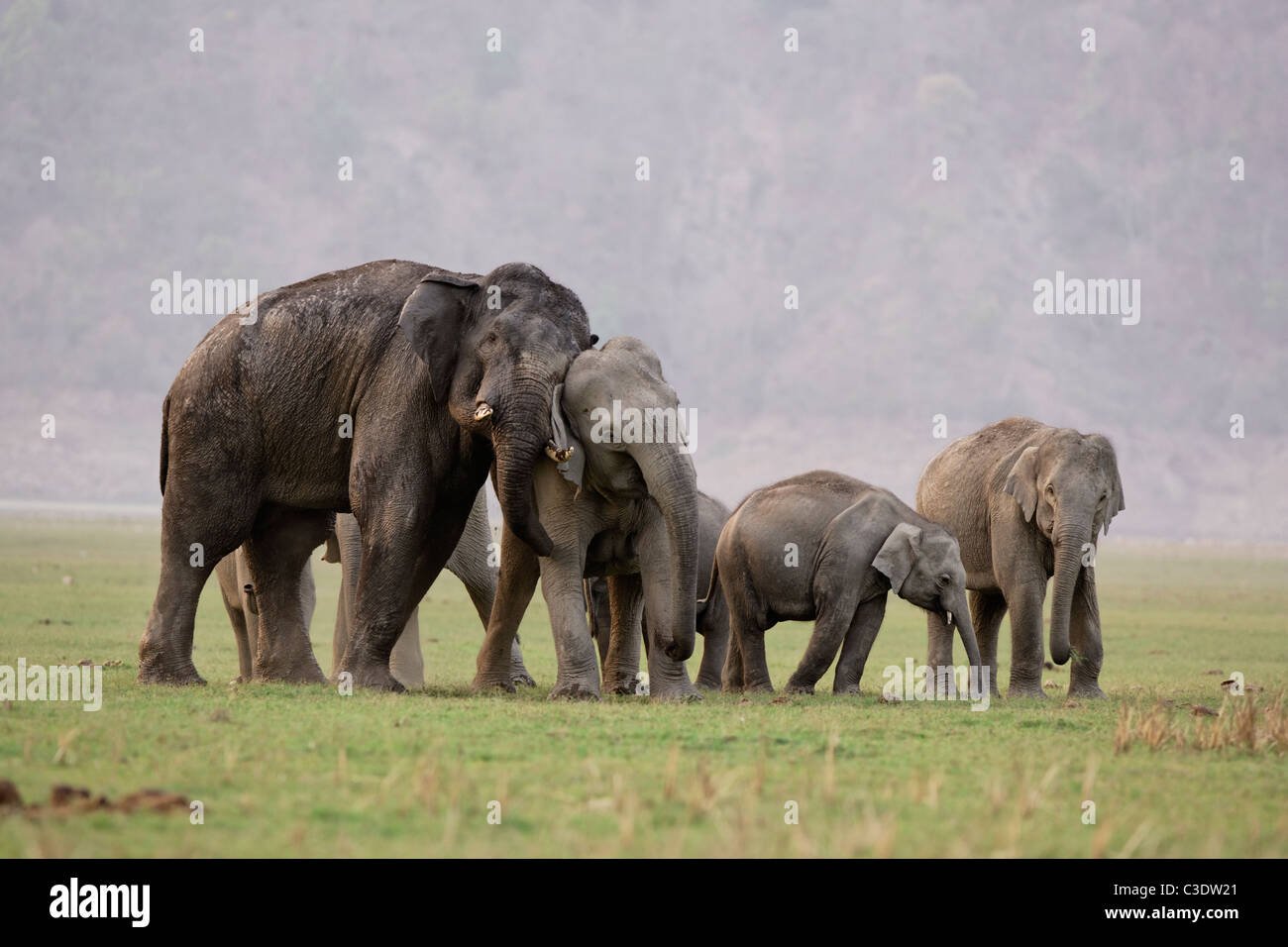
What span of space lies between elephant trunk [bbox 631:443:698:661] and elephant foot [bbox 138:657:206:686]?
4334 mm

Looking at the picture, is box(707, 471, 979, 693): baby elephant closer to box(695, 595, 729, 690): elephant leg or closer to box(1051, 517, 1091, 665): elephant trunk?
box(695, 595, 729, 690): elephant leg

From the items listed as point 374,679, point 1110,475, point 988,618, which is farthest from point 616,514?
point 988,618

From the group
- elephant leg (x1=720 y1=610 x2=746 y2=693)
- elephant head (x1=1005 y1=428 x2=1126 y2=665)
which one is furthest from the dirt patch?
elephant leg (x1=720 y1=610 x2=746 y2=693)

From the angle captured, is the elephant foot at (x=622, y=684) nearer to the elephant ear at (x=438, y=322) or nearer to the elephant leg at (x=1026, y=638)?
the elephant ear at (x=438, y=322)

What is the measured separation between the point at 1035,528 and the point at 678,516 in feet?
19.9

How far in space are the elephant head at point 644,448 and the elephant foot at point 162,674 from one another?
12.8ft

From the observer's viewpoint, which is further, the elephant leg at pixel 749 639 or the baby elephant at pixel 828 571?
the elephant leg at pixel 749 639

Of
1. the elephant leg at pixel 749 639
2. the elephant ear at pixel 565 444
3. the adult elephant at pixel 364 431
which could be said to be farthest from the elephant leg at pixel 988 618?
the elephant ear at pixel 565 444

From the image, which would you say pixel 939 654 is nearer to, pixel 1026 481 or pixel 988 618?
pixel 988 618

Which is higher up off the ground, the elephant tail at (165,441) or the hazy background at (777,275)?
the hazy background at (777,275)

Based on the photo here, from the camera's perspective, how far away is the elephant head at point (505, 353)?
14031mm

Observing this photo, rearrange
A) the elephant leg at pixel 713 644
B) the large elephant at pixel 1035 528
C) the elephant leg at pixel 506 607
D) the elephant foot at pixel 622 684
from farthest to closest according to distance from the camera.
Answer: the elephant leg at pixel 713 644 → the large elephant at pixel 1035 528 → the elephant foot at pixel 622 684 → the elephant leg at pixel 506 607

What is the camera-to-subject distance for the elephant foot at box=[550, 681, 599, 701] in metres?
14.3

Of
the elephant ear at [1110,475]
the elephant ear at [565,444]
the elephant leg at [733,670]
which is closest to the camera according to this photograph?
the elephant ear at [565,444]
